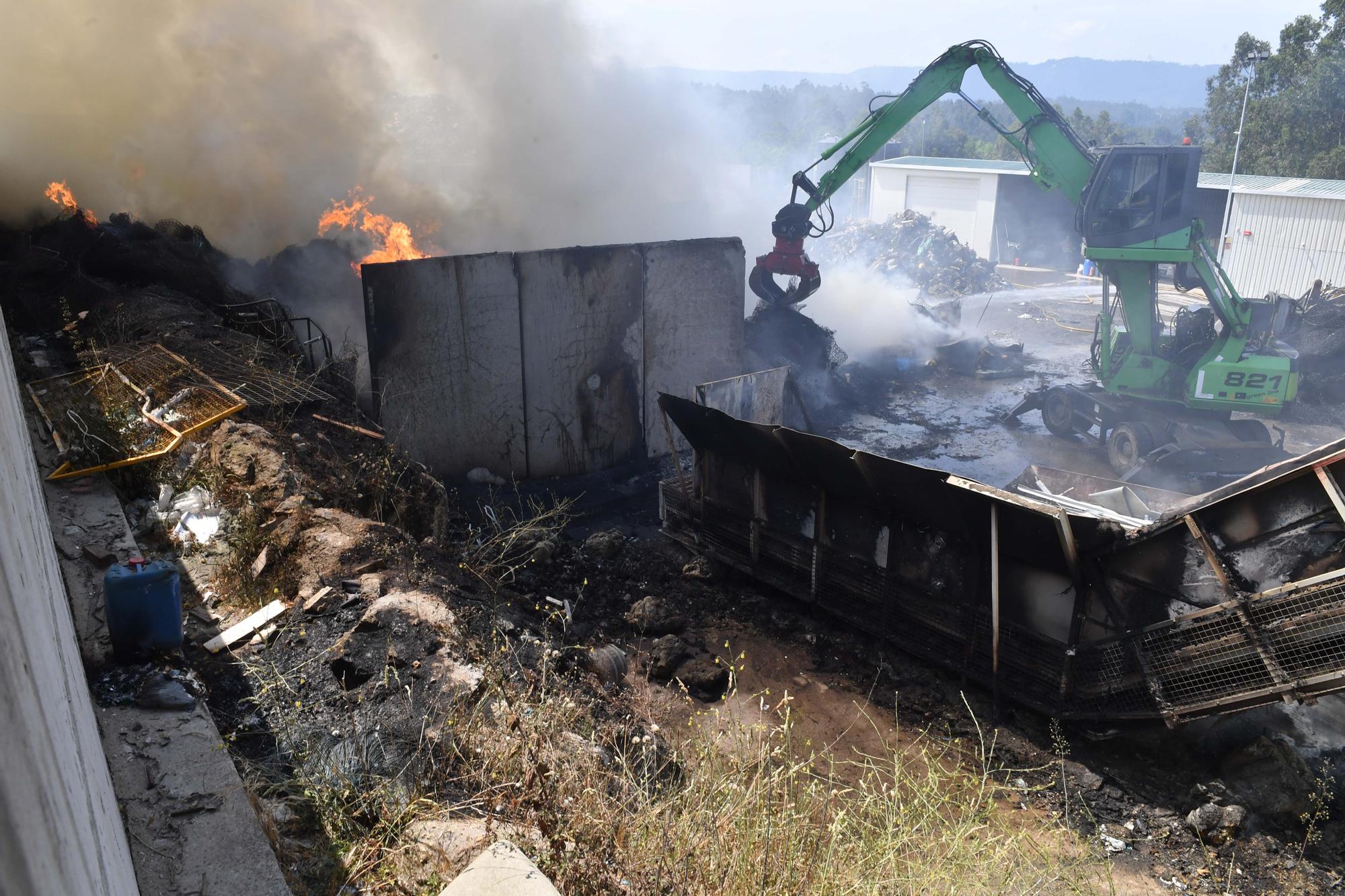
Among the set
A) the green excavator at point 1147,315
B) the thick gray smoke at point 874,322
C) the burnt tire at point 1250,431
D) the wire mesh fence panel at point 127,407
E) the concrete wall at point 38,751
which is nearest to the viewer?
the concrete wall at point 38,751

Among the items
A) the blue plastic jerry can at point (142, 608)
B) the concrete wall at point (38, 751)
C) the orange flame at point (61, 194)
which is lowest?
the blue plastic jerry can at point (142, 608)

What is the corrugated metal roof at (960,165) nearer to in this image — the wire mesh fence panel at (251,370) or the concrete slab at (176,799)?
the wire mesh fence panel at (251,370)

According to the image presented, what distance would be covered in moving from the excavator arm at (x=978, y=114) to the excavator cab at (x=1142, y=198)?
501 mm

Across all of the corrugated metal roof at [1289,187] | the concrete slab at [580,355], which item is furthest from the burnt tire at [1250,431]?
the corrugated metal roof at [1289,187]

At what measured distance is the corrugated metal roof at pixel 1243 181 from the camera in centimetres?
2078

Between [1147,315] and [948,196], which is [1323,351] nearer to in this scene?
[1147,315]

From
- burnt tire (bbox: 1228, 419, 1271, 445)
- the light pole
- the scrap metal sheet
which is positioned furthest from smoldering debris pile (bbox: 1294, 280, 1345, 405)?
the scrap metal sheet

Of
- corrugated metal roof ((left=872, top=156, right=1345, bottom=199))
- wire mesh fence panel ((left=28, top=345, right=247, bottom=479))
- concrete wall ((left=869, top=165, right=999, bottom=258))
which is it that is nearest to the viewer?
wire mesh fence panel ((left=28, top=345, right=247, bottom=479))

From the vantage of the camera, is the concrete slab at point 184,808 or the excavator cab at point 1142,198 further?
the excavator cab at point 1142,198

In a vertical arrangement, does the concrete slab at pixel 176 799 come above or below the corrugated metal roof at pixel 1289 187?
below

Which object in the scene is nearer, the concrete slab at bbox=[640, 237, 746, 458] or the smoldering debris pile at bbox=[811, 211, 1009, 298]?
the concrete slab at bbox=[640, 237, 746, 458]

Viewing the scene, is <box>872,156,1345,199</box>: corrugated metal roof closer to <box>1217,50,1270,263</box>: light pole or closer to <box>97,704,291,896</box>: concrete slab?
<box>1217,50,1270,263</box>: light pole

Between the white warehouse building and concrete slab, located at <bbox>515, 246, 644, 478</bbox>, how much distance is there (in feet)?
43.5

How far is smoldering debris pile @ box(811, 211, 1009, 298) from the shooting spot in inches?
912
